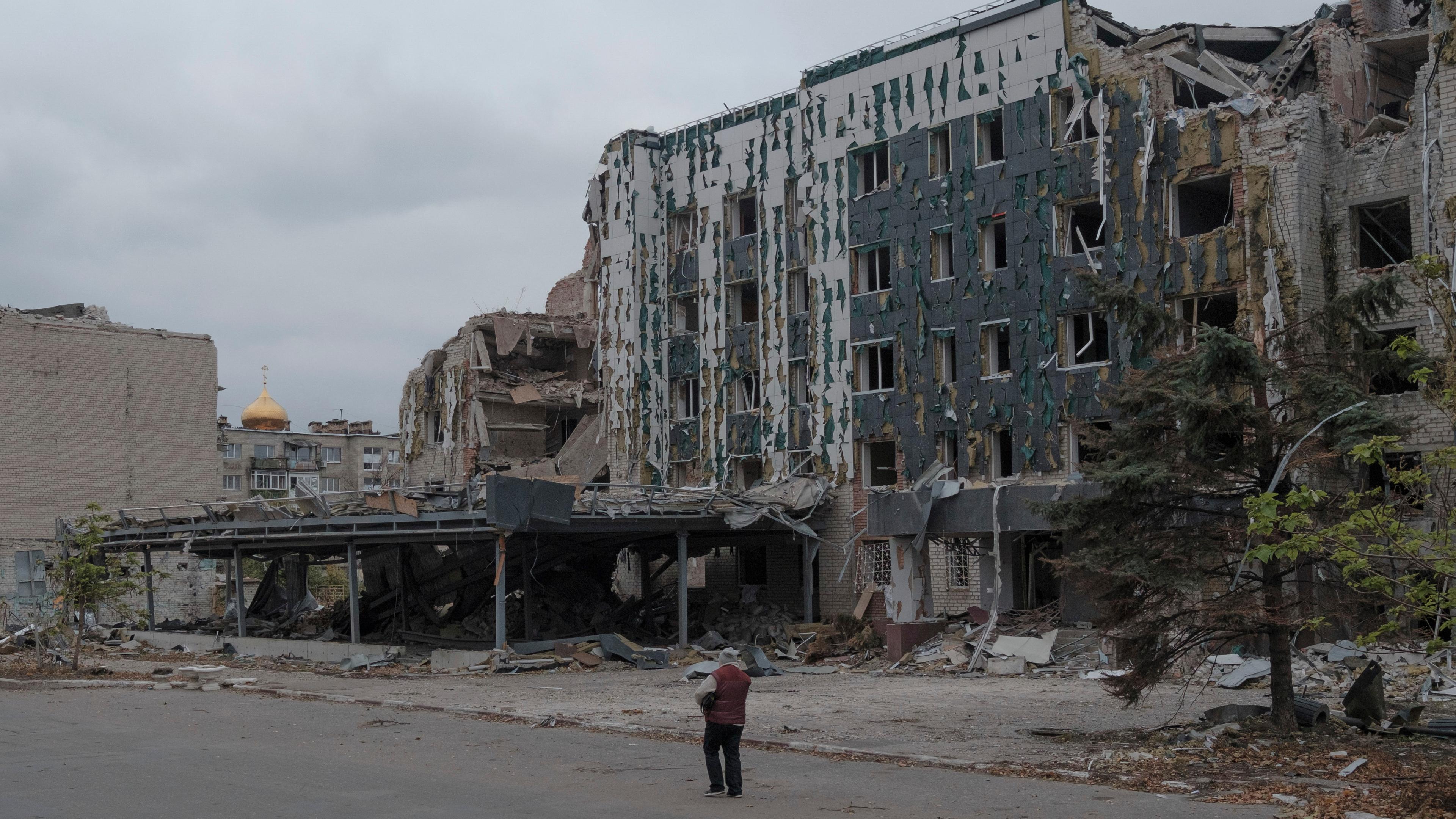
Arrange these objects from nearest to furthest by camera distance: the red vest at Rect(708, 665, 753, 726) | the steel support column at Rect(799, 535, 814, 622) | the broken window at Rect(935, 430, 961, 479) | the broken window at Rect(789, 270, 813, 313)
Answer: the red vest at Rect(708, 665, 753, 726)
the broken window at Rect(935, 430, 961, 479)
the steel support column at Rect(799, 535, 814, 622)
the broken window at Rect(789, 270, 813, 313)

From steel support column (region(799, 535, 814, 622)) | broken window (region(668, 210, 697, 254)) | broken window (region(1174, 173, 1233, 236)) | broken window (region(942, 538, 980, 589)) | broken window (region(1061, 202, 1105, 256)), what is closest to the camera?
broken window (region(1174, 173, 1233, 236))

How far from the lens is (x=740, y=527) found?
111 feet

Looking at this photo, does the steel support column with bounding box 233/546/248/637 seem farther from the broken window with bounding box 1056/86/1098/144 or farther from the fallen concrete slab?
the broken window with bounding box 1056/86/1098/144

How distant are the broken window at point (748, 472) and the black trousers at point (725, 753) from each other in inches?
1096

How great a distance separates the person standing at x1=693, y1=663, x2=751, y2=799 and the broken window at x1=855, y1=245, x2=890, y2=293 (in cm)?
2556

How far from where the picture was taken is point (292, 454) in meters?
88.1

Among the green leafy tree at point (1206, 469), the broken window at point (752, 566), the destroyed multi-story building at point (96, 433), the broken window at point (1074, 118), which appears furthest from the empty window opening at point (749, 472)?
the green leafy tree at point (1206, 469)

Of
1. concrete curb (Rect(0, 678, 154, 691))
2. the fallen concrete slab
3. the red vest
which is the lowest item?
the fallen concrete slab

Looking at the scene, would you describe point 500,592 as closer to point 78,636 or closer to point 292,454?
point 78,636

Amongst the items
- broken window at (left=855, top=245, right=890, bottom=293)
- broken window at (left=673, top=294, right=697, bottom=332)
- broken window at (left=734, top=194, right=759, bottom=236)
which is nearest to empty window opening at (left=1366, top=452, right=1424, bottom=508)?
broken window at (left=855, top=245, right=890, bottom=293)

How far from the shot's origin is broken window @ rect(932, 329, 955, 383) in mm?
35344

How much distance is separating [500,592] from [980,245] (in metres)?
15.2

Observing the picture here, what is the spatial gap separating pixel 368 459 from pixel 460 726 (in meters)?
76.8

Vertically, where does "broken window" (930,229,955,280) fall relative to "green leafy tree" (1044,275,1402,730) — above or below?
above
